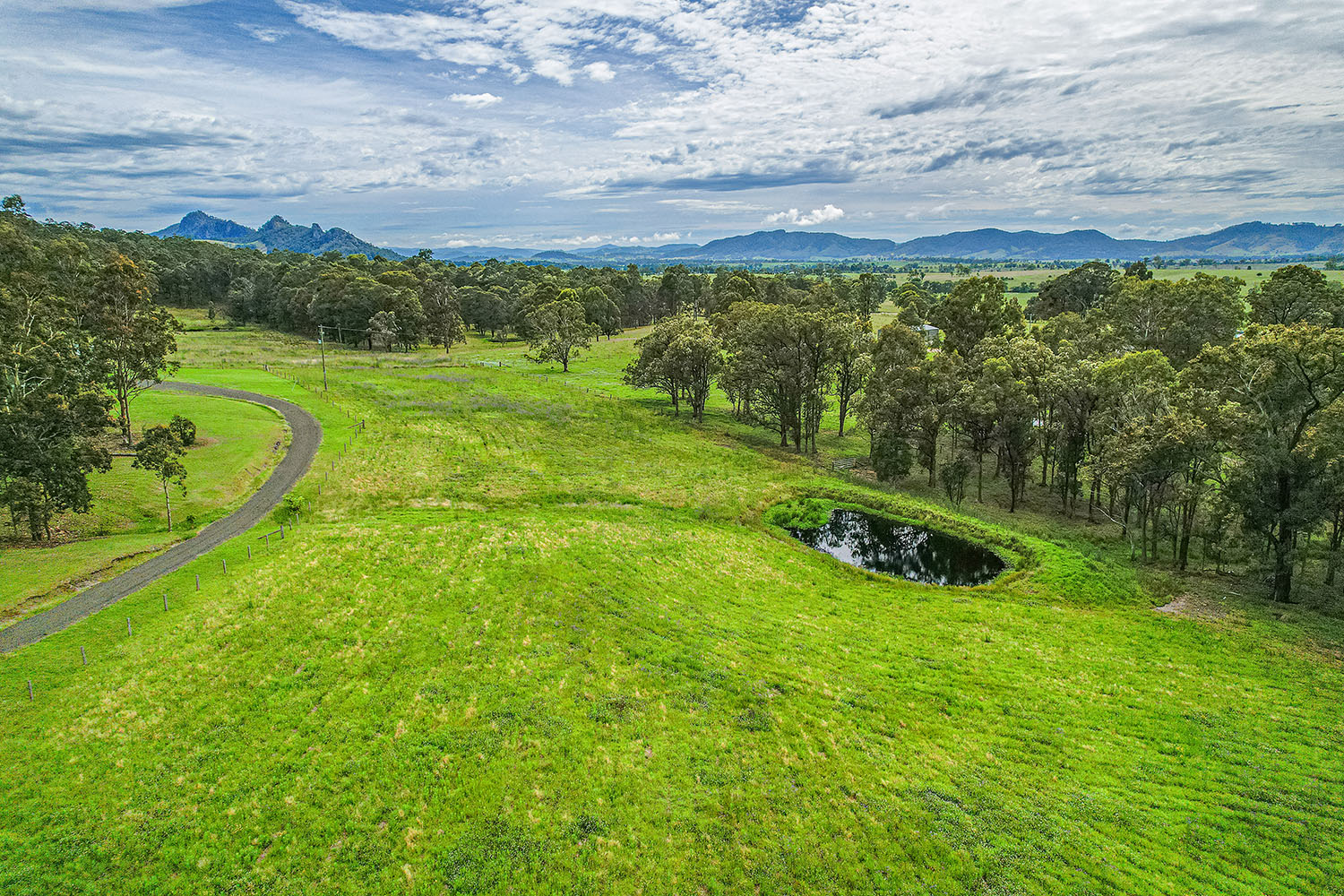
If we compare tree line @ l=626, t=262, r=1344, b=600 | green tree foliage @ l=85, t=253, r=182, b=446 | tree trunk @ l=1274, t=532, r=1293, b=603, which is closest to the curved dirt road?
green tree foliage @ l=85, t=253, r=182, b=446

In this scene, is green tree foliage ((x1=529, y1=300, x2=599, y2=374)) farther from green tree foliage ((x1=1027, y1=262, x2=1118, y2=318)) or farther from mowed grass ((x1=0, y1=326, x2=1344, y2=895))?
green tree foliage ((x1=1027, y1=262, x2=1118, y2=318))

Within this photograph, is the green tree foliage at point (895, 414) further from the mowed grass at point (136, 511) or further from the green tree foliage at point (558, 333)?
the green tree foliage at point (558, 333)

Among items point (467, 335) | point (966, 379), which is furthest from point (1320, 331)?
point (467, 335)

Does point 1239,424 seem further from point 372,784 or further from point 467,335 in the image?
point 467,335

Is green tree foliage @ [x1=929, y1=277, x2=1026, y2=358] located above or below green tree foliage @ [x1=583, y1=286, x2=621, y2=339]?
below

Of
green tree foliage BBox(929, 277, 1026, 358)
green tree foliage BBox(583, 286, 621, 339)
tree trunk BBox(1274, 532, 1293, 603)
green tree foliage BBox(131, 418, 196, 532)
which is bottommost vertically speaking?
tree trunk BBox(1274, 532, 1293, 603)

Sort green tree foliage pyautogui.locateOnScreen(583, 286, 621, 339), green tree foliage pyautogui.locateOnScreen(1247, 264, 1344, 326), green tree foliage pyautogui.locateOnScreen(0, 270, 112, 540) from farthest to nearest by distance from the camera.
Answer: green tree foliage pyautogui.locateOnScreen(583, 286, 621, 339) < green tree foliage pyautogui.locateOnScreen(1247, 264, 1344, 326) < green tree foliage pyautogui.locateOnScreen(0, 270, 112, 540)
